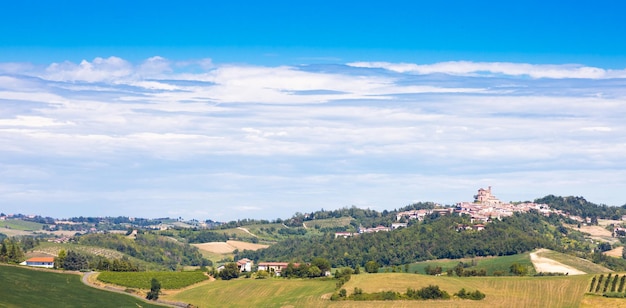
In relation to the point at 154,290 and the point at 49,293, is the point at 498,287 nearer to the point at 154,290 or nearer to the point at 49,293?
the point at 154,290

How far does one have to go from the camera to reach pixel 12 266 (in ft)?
640

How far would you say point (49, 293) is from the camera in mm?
160625

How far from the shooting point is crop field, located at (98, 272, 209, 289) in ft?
612

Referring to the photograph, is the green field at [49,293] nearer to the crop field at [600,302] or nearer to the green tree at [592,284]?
the crop field at [600,302]

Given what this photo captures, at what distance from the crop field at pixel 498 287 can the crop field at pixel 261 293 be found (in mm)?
7741

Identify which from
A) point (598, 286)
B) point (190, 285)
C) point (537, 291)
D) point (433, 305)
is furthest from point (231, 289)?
point (598, 286)

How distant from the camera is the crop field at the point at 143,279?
186 m

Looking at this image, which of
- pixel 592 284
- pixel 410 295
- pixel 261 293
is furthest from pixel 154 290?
pixel 592 284

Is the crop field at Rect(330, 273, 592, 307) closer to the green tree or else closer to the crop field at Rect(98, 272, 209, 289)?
the green tree

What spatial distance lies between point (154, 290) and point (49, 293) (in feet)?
74.1

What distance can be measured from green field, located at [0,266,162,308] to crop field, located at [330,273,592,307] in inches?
1846

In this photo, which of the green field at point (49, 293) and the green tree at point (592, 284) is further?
the green tree at point (592, 284)

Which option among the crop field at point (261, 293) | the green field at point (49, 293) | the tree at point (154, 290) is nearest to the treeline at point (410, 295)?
the crop field at point (261, 293)

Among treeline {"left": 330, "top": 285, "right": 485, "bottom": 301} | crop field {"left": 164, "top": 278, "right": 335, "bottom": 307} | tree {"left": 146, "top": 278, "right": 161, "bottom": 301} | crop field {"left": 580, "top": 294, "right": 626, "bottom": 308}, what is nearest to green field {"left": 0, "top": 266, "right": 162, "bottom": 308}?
tree {"left": 146, "top": 278, "right": 161, "bottom": 301}
